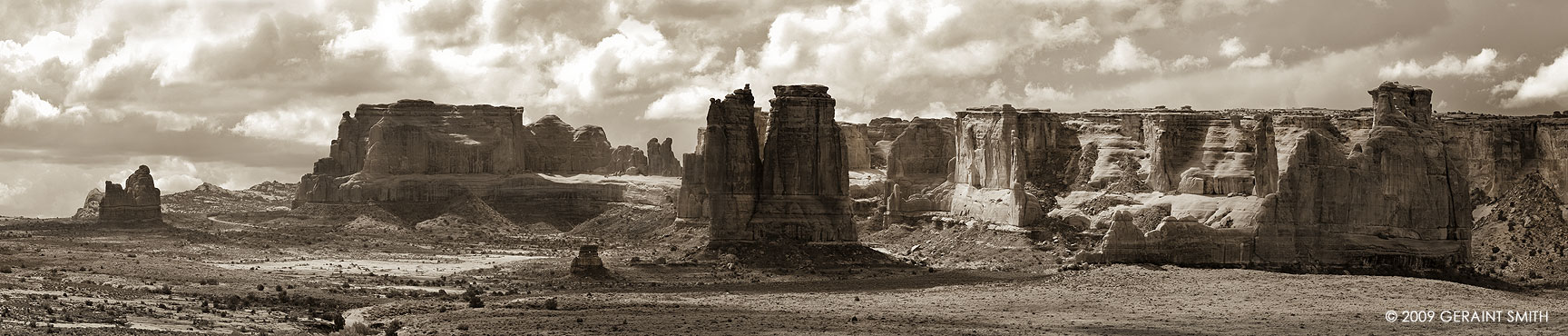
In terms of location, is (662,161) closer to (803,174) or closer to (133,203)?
(133,203)

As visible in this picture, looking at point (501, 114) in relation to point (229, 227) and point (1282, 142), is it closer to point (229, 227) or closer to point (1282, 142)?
point (229, 227)

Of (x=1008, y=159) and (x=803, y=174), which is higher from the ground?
(x=1008, y=159)

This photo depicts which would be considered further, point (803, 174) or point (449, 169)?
point (449, 169)

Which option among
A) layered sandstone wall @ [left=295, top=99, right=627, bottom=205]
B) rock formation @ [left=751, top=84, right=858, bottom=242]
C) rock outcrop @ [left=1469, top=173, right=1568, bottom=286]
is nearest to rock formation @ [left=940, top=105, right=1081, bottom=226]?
rock formation @ [left=751, top=84, right=858, bottom=242]

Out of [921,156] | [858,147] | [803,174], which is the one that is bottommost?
[803,174]

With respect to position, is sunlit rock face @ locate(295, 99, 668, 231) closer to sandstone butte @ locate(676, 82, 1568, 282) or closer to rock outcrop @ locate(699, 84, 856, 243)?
sandstone butte @ locate(676, 82, 1568, 282)

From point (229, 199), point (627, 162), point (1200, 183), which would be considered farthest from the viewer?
point (229, 199)

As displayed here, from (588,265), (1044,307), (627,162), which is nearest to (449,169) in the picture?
(627,162)

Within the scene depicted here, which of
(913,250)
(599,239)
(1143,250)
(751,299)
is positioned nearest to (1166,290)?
(1143,250)
